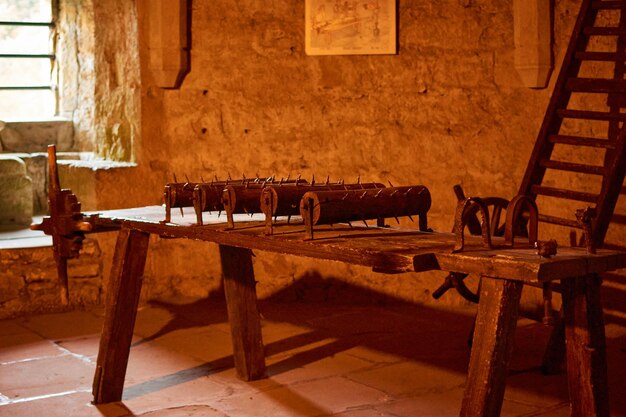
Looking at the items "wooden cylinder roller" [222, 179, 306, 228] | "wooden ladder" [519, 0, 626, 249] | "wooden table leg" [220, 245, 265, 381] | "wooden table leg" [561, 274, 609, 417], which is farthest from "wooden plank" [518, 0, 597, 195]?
"wooden table leg" [561, 274, 609, 417]

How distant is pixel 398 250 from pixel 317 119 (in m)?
3.24

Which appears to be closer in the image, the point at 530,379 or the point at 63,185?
the point at 530,379

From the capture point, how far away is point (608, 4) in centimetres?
491

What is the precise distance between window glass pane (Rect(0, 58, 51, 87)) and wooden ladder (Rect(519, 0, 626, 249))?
3863 millimetres

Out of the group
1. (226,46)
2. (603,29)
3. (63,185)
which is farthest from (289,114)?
(603,29)

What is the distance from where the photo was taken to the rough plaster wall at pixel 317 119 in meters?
5.64

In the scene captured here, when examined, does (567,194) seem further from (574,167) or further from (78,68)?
(78,68)

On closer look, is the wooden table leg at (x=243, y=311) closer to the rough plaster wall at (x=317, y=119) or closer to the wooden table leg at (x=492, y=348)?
the wooden table leg at (x=492, y=348)

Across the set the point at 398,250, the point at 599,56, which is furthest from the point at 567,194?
the point at 398,250

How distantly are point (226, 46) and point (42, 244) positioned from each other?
1.71 meters

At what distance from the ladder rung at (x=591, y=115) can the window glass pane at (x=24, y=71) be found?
4.02 m

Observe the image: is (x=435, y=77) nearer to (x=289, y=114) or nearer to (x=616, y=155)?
(x=289, y=114)

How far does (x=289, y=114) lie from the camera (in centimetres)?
599

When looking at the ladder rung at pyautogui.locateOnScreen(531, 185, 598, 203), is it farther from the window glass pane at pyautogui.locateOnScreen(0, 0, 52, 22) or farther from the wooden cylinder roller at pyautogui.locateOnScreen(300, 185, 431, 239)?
the window glass pane at pyautogui.locateOnScreen(0, 0, 52, 22)
